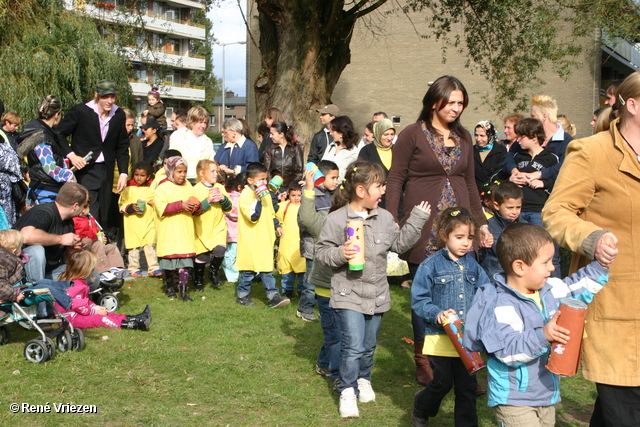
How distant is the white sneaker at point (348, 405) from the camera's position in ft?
15.9

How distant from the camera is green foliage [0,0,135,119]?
1689 cm

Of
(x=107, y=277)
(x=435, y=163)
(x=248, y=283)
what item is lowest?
(x=248, y=283)

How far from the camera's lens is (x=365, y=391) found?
5184mm

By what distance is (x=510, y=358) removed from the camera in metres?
3.22

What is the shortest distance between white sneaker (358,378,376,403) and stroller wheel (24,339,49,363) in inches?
108

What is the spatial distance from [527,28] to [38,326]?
12065 mm

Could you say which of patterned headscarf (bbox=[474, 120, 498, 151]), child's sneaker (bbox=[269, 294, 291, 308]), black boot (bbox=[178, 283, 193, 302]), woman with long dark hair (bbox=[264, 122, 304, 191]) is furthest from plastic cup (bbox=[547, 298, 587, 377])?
woman with long dark hair (bbox=[264, 122, 304, 191])

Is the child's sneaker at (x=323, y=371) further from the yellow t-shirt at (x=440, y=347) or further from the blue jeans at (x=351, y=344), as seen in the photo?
the yellow t-shirt at (x=440, y=347)

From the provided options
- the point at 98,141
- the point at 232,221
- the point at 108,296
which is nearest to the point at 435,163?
the point at 108,296

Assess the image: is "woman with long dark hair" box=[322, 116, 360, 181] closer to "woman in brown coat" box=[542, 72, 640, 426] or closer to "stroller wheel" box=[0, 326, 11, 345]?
"stroller wheel" box=[0, 326, 11, 345]

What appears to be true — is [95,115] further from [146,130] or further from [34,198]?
[146,130]

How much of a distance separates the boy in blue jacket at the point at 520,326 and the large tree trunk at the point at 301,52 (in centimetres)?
1013

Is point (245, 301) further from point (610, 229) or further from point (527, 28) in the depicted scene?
point (527, 28)

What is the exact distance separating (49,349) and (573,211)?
4583 mm
